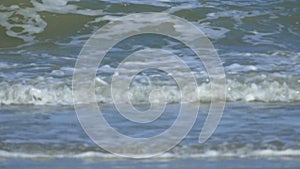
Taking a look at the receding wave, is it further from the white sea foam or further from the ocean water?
the white sea foam

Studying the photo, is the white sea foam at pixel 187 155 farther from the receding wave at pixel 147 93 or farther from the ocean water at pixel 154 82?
the receding wave at pixel 147 93

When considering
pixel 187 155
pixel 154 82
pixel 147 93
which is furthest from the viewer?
pixel 154 82

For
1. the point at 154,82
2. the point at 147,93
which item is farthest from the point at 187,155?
the point at 154,82

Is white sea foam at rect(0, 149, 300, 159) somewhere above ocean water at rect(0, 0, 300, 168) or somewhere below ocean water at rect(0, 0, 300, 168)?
above

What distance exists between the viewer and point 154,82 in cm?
579

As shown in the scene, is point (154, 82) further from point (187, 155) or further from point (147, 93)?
point (187, 155)

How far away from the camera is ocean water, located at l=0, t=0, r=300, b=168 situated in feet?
13.6

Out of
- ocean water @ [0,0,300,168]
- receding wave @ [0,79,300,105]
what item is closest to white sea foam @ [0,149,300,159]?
ocean water @ [0,0,300,168]

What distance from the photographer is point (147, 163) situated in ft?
13.1

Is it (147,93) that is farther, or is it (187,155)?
(147,93)

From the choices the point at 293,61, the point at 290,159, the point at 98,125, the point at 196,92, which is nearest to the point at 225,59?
the point at 293,61

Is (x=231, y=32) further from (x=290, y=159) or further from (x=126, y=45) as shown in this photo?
(x=290, y=159)

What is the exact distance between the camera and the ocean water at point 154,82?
4.13 meters

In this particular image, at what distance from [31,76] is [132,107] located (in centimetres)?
100
